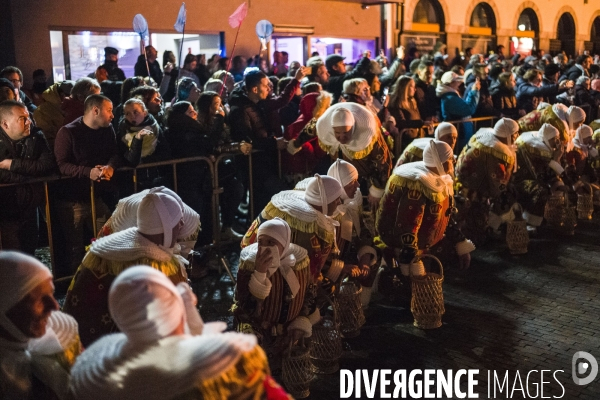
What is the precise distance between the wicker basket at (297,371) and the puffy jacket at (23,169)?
2741mm

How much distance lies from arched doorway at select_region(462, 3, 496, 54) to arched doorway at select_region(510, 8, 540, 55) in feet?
4.46

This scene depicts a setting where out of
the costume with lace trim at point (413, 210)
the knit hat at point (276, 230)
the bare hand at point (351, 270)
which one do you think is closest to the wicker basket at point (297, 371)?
the knit hat at point (276, 230)

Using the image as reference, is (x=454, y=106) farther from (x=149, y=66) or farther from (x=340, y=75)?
(x=149, y=66)

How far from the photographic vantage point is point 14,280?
8.24 feet

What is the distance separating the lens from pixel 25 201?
18.4 ft

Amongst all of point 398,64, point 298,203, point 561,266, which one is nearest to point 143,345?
point 298,203

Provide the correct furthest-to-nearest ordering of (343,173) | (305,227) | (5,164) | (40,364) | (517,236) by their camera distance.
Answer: (517,236)
(5,164)
(343,173)
(305,227)
(40,364)

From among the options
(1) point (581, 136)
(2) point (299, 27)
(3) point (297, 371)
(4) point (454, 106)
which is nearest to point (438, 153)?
(3) point (297, 371)

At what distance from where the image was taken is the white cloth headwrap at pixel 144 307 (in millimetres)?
2164

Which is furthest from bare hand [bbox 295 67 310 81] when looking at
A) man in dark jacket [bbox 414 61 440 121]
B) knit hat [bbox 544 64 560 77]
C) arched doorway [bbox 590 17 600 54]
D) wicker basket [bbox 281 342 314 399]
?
arched doorway [bbox 590 17 600 54]

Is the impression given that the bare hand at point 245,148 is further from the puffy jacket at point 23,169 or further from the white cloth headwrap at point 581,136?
the white cloth headwrap at point 581,136

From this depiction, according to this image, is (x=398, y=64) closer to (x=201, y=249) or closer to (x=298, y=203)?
(x=201, y=249)

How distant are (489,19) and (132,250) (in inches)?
895

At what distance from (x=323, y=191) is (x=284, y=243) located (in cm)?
73
